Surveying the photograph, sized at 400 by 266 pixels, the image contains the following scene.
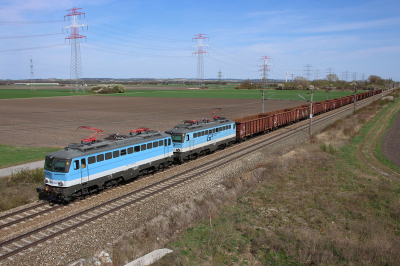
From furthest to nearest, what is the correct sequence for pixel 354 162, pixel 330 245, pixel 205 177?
pixel 354 162
pixel 205 177
pixel 330 245

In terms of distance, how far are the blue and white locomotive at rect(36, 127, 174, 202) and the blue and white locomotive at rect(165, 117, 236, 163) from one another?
195cm

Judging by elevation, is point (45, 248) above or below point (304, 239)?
below

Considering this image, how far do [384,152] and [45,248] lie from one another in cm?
3072

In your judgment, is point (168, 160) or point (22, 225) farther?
point (168, 160)

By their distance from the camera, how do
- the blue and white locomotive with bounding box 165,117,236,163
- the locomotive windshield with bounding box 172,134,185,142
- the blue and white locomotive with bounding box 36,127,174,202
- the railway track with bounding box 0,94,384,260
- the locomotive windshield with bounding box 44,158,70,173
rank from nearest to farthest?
1. the railway track with bounding box 0,94,384,260
2. the locomotive windshield with bounding box 44,158,70,173
3. the blue and white locomotive with bounding box 36,127,174,202
4. the locomotive windshield with bounding box 172,134,185,142
5. the blue and white locomotive with bounding box 165,117,236,163

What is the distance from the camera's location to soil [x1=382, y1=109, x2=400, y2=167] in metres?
27.6

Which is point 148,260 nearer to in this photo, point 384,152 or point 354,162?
point 354,162

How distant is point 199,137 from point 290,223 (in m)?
14.2


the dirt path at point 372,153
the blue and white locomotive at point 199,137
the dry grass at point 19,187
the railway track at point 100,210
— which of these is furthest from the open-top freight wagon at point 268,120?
the dry grass at point 19,187

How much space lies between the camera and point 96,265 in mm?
10977

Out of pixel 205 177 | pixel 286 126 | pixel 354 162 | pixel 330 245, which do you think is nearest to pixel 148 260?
pixel 330 245

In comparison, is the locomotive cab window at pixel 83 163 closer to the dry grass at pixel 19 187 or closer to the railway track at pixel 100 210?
the railway track at pixel 100 210

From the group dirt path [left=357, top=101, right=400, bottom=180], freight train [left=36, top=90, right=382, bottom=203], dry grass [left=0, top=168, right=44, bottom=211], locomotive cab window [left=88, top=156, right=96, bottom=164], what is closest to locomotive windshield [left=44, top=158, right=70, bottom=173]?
freight train [left=36, top=90, right=382, bottom=203]

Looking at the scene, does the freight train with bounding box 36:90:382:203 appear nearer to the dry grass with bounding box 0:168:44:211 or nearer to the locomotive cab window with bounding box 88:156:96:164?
the locomotive cab window with bounding box 88:156:96:164
